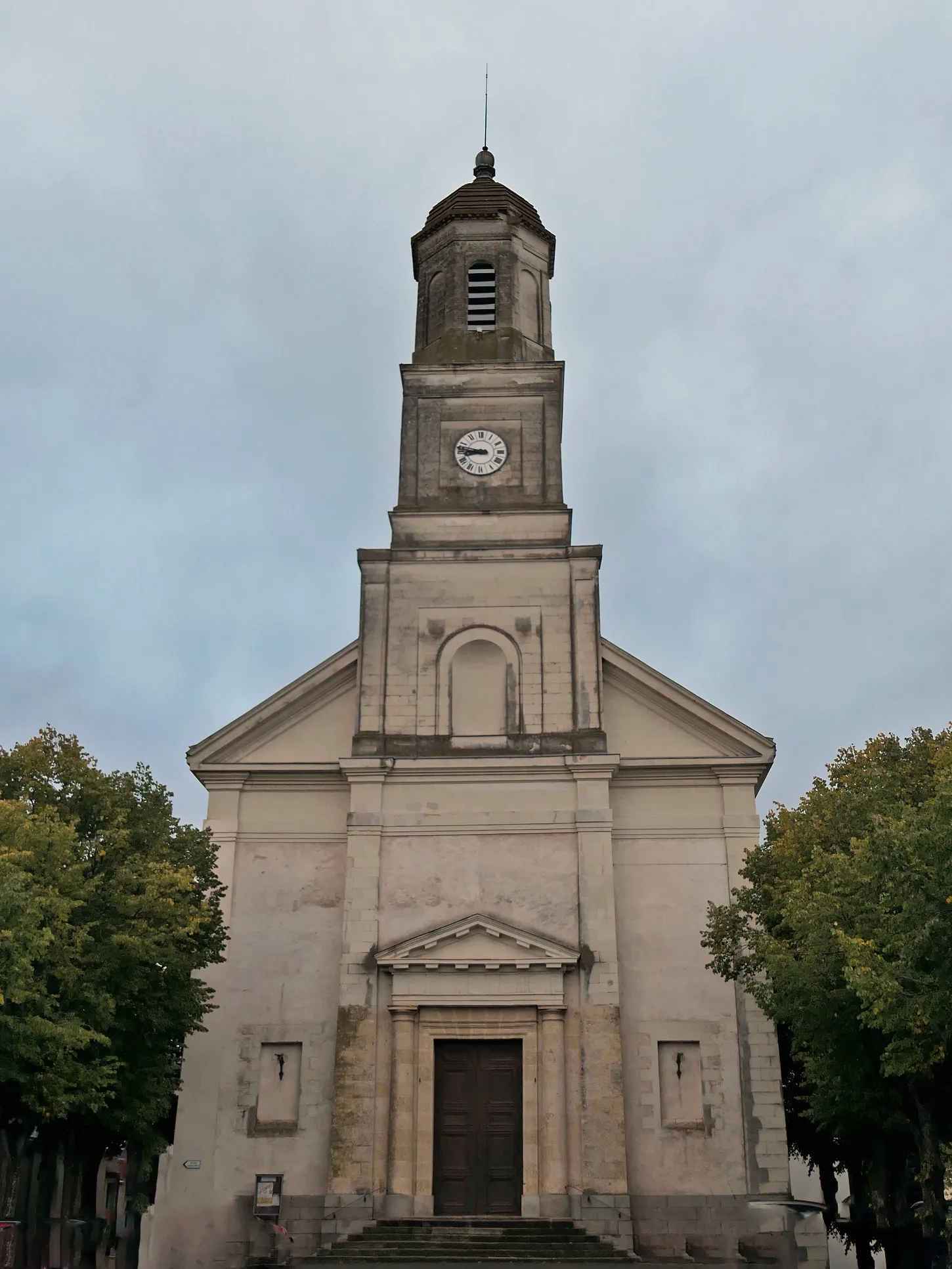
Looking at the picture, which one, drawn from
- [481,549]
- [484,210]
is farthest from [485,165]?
[481,549]

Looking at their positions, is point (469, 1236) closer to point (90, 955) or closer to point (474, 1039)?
point (474, 1039)

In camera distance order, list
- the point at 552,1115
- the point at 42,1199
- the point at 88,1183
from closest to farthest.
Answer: the point at 42,1199
the point at 552,1115
the point at 88,1183

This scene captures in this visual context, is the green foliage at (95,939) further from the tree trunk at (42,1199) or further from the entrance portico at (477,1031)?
the entrance portico at (477,1031)

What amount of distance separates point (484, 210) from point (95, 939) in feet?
70.4

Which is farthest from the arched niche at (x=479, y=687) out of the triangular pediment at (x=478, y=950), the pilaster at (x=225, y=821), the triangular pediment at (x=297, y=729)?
the pilaster at (x=225, y=821)

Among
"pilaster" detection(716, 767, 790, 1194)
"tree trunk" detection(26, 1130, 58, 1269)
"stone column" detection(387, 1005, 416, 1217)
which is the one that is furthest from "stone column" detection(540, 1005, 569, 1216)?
"tree trunk" detection(26, 1130, 58, 1269)

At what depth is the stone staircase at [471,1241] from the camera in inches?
898

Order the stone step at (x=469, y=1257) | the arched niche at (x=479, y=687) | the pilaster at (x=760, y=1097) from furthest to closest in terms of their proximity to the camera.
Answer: the arched niche at (x=479, y=687), the pilaster at (x=760, y=1097), the stone step at (x=469, y=1257)

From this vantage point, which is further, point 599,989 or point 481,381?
point 481,381

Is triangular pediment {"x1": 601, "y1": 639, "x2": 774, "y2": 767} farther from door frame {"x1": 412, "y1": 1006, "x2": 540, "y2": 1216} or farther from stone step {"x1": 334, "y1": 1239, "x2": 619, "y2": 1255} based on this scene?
stone step {"x1": 334, "y1": 1239, "x2": 619, "y2": 1255}

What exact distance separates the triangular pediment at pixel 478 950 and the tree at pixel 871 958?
10.2 feet

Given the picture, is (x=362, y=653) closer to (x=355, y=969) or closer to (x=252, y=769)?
(x=252, y=769)

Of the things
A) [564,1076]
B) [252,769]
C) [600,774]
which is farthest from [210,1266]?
[600,774]

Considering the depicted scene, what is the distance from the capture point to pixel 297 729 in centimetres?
2986
